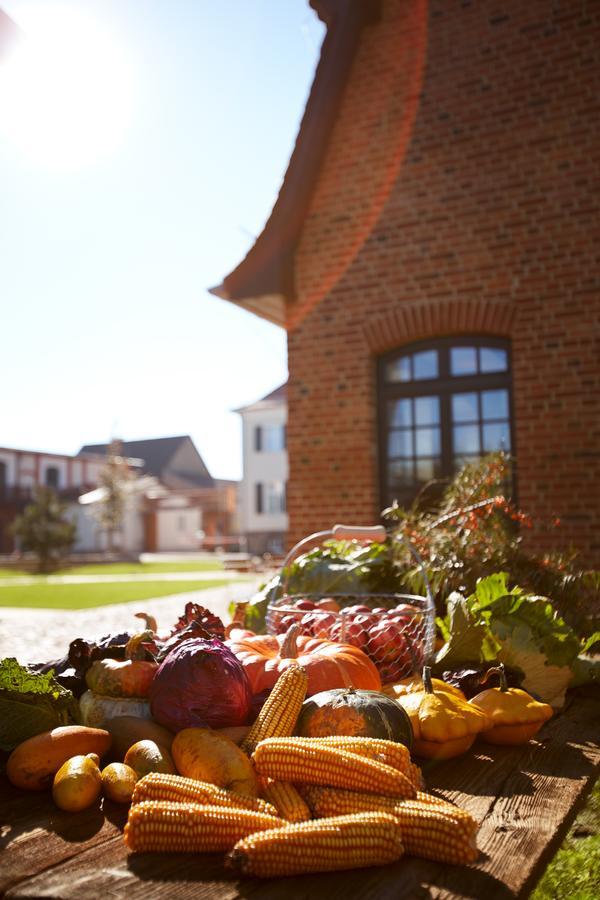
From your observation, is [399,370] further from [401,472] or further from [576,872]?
[576,872]

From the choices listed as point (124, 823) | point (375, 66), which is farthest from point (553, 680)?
point (375, 66)

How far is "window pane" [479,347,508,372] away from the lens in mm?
8422

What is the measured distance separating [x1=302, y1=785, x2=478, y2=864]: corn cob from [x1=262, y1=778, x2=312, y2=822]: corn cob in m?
0.04

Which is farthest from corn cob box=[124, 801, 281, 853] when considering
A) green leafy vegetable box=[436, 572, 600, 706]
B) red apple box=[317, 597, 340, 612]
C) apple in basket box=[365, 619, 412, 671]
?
red apple box=[317, 597, 340, 612]

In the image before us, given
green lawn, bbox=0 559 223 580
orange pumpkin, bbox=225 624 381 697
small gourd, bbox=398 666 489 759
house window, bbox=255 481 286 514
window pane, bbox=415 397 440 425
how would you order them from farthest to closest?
house window, bbox=255 481 286 514 < green lawn, bbox=0 559 223 580 < window pane, bbox=415 397 440 425 < orange pumpkin, bbox=225 624 381 697 < small gourd, bbox=398 666 489 759

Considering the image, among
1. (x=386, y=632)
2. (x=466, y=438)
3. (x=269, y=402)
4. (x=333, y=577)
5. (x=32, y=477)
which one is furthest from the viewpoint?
(x=32, y=477)

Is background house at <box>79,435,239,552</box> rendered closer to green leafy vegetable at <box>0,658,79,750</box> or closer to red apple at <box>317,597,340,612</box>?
red apple at <box>317,597,340,612</box>

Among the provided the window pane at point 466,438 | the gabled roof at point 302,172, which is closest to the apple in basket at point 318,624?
the window pane at point 466,438

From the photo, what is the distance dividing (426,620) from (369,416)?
6.30 metres

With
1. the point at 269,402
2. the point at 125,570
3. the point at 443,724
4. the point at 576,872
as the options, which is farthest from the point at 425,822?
the point at 269,402

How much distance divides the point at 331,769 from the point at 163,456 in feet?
251

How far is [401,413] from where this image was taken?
29.0ft

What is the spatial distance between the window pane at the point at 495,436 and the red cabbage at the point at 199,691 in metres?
6.84

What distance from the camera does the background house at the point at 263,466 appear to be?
45.3m
